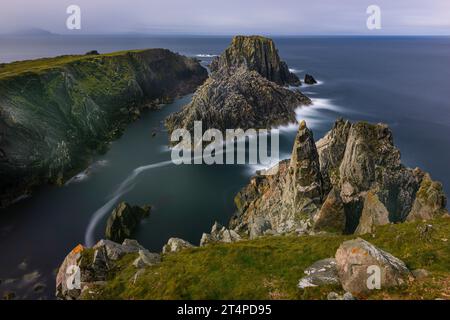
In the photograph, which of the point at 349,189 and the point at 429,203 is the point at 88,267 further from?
the point at 429,203

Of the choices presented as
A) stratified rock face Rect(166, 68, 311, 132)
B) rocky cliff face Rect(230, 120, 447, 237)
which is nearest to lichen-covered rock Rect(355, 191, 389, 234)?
rocky cliff face Rect(230, 120, 447, 237)

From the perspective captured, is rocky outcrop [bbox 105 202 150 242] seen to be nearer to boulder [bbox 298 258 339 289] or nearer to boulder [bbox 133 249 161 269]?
boulder [bbox 133 249 161 269]

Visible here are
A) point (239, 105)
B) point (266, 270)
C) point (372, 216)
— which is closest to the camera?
point (266, 270)

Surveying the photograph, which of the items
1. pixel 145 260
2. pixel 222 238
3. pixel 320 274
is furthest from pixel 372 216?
pixel 145 260

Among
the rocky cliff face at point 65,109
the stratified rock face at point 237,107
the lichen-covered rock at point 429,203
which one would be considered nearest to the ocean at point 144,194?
the rocky cliff face at point 65,109

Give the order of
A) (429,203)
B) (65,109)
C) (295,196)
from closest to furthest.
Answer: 1. (429,203)
2. (295,196)
3. (65,109)
